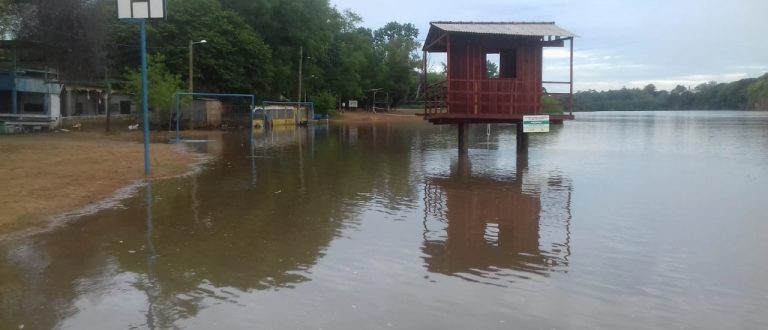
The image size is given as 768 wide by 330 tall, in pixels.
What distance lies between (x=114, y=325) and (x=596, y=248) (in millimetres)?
5847

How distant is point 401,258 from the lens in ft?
24.9

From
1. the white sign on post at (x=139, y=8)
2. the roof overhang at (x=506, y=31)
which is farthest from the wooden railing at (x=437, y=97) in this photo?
the white sign on post at (x=139, y=8)

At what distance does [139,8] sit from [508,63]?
12562 millimetres

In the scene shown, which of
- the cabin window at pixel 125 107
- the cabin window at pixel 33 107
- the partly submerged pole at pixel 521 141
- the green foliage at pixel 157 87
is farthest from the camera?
the cabin window at pixel 125 107

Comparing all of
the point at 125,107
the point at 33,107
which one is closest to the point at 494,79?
the point at 33,107

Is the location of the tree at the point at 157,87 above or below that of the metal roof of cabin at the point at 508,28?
below

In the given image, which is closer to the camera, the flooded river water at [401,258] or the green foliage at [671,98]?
the flooded river water at [401,258]

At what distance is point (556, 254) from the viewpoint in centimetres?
788

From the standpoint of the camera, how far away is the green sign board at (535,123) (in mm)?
20250

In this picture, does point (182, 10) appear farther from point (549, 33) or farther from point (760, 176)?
point (760, 176)

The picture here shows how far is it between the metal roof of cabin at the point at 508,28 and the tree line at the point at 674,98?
115 m

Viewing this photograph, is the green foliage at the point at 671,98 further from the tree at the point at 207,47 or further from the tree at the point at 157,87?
the tree at the point at 157,87

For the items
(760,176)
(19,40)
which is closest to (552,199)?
(760,176)

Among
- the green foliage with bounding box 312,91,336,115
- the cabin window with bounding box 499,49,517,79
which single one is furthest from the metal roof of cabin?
the green foliage with bounding box 312,91,336,115
